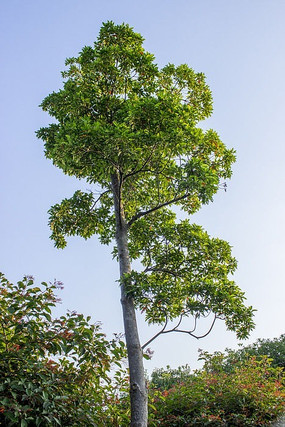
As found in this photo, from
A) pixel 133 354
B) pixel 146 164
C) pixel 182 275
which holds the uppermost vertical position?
pixel 146 164

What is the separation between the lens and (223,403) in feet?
21.8

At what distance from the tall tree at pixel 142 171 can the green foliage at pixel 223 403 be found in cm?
151

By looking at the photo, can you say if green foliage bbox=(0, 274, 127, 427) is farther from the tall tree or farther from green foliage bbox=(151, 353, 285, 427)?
green foliage bbox=(151, 353, 285, 427)

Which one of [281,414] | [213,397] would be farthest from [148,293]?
[281,414]

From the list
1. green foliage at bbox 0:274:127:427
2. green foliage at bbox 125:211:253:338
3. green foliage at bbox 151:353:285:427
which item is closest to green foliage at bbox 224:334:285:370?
green foliage at bbox 151:353:285:427

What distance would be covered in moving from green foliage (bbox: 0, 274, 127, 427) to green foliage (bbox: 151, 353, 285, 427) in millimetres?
1914

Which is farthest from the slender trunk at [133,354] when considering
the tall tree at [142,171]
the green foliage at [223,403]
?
the green foliage at [223,403]

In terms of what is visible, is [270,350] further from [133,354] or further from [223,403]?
[133,354]

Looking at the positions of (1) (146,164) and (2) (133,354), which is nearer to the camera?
(2) (133,354)

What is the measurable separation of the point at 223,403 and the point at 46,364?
370 cm

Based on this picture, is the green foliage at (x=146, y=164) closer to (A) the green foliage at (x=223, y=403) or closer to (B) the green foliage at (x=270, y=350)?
(A) the green foliage at (x=223, y=403)

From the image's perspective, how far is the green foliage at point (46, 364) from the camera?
3830mm

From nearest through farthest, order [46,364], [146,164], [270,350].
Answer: [46,364], [146,164], [270,350]

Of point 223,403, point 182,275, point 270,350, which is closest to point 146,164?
point 182,275
